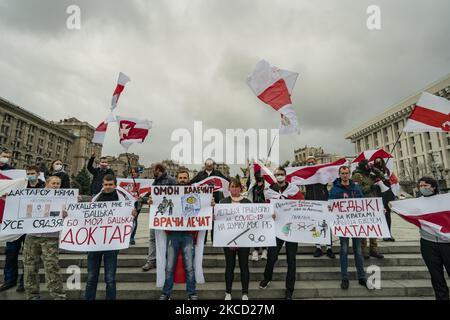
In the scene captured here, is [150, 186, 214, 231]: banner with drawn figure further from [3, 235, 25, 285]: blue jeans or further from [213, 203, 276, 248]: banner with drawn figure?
[3, 235, 25, 285]: blue jeans

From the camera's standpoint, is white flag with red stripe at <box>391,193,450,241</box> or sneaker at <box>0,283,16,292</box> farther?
sneaker at <box>0,283,16,292</box>

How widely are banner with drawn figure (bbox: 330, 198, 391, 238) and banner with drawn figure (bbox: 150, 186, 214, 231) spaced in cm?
270

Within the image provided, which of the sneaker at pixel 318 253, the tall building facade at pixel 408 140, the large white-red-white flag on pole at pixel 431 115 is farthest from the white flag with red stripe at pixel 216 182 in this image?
the tall building facade at pixel 408 140

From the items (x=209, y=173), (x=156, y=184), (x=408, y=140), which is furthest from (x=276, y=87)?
(x=408, y=140)

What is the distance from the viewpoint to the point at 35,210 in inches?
176

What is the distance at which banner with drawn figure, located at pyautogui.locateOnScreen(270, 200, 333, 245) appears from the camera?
189 inches

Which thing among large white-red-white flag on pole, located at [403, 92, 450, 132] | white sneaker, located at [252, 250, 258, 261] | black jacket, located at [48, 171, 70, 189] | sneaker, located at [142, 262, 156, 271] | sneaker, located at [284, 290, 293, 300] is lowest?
sneaker, located at [284, 290, 293, 300]

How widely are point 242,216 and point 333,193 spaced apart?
86.4 inches

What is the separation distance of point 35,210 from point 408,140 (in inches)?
3535

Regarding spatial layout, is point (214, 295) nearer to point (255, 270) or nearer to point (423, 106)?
point (255, 270)

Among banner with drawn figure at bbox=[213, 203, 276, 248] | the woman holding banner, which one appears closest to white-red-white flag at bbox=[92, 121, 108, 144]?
banner with drawn figure at bbox=[213, 203, 276, 248]

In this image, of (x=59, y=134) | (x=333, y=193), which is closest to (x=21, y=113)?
(x=59, y=134)

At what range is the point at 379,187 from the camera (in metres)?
6.17
